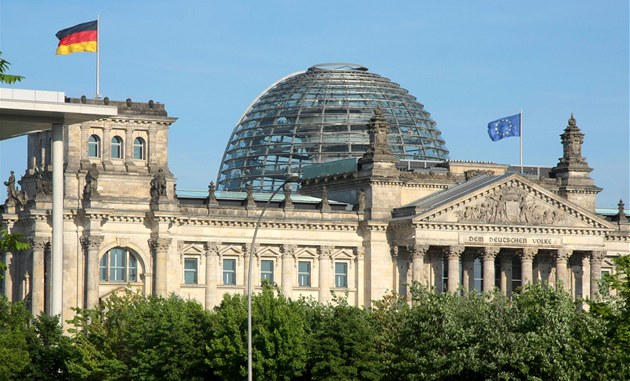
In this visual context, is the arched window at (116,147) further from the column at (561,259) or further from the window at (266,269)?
the column at (561,259)

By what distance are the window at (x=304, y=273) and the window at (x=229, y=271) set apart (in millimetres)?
6064

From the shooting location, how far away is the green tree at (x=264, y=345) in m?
94.9

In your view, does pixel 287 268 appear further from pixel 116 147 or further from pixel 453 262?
pixel 116 147

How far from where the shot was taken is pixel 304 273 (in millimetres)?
143500

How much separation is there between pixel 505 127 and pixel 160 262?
35.1 meters

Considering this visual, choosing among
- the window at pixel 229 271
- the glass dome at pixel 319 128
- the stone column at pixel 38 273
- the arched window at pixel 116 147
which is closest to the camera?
the stone column at pixel 38 273

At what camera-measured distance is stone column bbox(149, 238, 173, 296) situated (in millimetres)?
133250

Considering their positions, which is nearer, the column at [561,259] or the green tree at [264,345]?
the green tree at [264,345]

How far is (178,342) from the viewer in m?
98.7

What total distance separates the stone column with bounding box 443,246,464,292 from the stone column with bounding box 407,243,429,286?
85.5 inches

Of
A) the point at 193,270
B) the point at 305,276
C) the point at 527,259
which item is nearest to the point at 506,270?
the point at 527,259

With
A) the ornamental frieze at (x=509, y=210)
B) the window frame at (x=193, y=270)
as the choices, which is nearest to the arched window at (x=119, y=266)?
the window frame at (x=193, y=270)

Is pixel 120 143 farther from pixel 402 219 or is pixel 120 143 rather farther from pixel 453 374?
pixel 453 374

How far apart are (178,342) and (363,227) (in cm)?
4683
